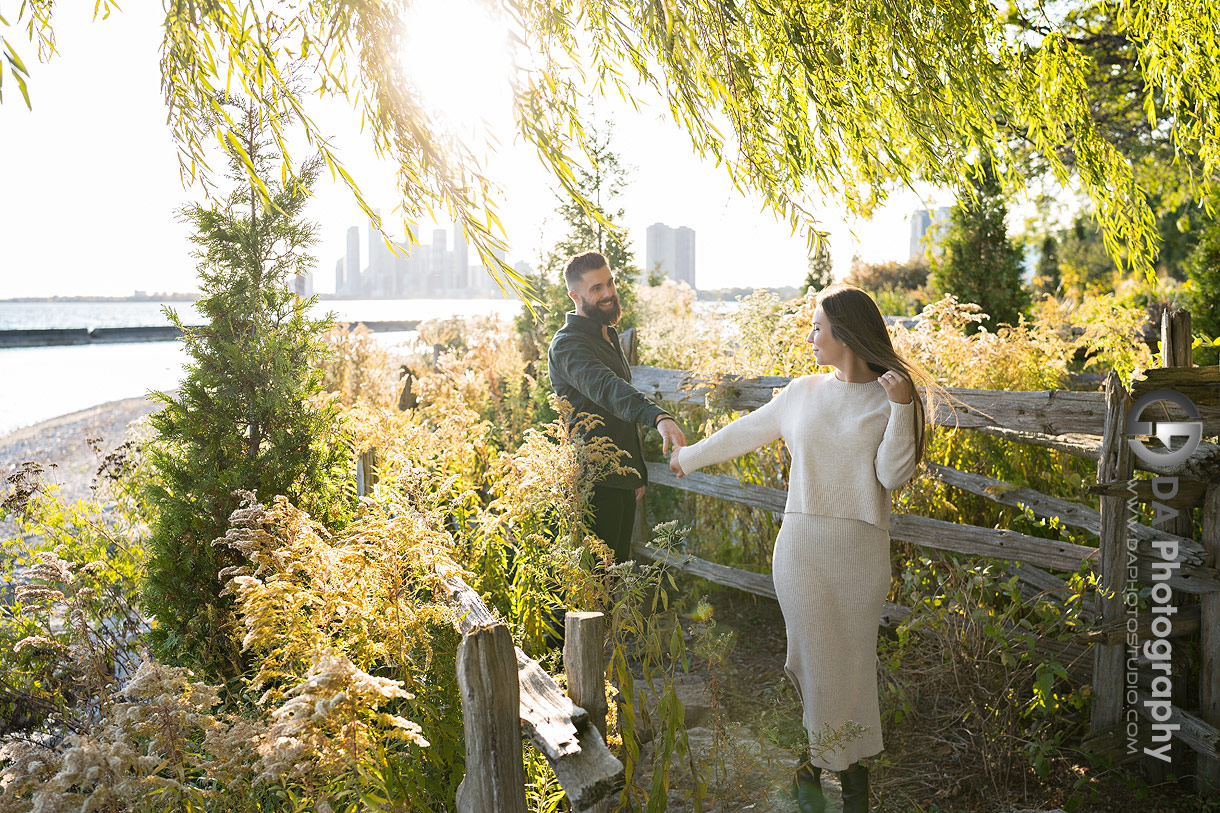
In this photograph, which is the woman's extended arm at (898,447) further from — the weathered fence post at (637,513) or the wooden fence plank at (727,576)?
the weathered fence post at (637,513)

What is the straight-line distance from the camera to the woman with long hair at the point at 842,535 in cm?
272

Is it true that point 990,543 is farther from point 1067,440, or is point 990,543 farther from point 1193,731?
point 1193,731

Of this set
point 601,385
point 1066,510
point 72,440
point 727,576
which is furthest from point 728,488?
point 72,440

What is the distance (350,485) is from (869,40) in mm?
3403

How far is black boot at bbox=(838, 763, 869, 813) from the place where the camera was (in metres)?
2.81

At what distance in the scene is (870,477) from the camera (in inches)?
107

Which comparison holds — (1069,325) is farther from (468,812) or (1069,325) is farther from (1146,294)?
(1146,294)

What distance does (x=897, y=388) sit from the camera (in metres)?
2.60

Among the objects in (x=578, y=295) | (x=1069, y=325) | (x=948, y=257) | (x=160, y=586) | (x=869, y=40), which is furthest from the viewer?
(x=948, y=257)

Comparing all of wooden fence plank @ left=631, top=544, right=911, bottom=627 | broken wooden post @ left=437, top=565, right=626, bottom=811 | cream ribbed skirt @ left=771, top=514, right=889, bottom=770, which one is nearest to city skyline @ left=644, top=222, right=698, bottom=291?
wooden fence plank @ left=631, top=544, right=911, bottom=627

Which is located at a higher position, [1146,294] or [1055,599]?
[1146,294]

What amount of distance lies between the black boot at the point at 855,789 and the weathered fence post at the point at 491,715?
1.39m

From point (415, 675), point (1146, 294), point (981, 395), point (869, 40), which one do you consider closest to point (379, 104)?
point (869, 40)

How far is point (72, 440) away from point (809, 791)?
17928 millimetres
